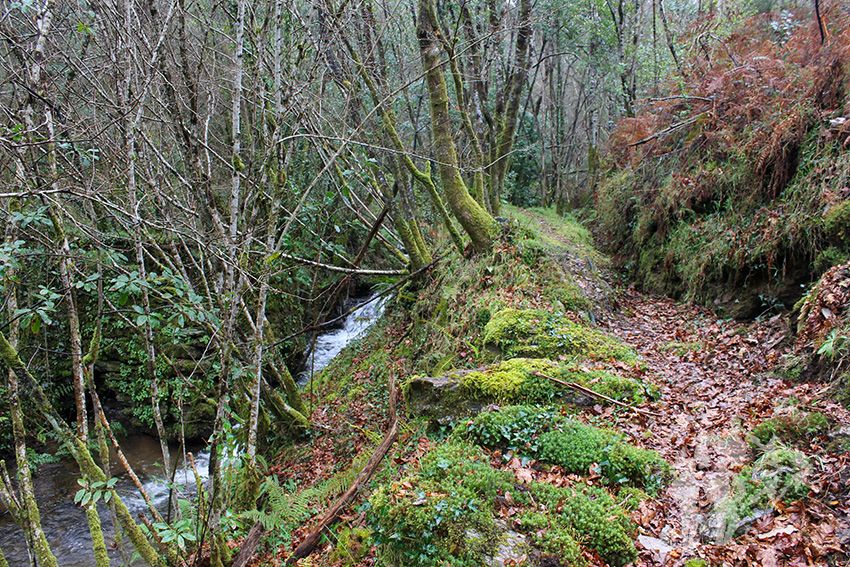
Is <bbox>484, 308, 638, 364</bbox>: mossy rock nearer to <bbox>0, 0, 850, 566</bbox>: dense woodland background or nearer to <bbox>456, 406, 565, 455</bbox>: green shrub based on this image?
<bbox>456, 406, 565, 455</bbox>: green shrub

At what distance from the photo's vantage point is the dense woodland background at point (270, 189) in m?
3.85

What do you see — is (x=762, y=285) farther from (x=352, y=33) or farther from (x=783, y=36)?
(x=352, y=33)

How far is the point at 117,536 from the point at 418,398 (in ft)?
10.2

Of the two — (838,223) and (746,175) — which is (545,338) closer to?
(838,223)

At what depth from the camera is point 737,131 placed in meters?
8.11

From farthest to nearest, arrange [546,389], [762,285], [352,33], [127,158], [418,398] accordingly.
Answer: [352,33] < [762,285] < [418,398] < [546,389] < [127,158]

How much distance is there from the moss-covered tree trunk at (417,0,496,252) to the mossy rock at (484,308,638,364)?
2134 millimetres

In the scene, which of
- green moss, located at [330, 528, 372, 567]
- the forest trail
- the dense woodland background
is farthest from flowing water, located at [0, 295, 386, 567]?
the forest trail

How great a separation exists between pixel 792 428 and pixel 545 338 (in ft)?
9.05

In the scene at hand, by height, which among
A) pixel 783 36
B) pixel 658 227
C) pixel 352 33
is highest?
pixel 352 33

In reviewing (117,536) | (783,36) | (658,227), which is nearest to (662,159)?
(658,227)

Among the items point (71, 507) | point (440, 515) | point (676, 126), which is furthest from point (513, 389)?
point (71, 507)

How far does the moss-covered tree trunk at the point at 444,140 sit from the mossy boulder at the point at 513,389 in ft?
10.4

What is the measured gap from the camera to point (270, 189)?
7.41 meters
